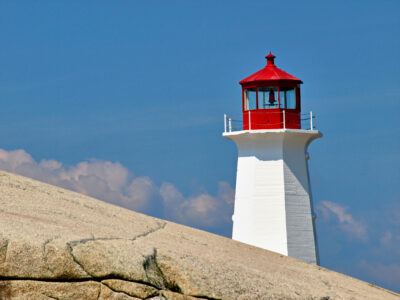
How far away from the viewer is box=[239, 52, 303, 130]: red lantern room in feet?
89.5

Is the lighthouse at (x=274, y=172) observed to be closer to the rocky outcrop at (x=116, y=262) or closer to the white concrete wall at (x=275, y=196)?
the white concrete wall at (x=275, y=196)

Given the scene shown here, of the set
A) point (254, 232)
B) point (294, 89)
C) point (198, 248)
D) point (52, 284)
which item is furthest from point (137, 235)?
point (294, 89)

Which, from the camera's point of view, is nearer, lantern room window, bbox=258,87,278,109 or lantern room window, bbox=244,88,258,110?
lantern room window, bbox=258,87,278,109

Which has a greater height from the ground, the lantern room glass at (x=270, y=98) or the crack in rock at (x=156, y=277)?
the lantern room glass at (x=270, y=98)

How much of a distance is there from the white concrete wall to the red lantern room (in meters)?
0.68

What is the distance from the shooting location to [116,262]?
10953 mm

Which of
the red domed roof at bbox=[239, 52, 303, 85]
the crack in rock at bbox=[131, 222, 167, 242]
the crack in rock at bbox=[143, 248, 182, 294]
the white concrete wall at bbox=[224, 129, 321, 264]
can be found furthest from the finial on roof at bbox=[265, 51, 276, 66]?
the crack in rock at bbox=[143, 248, 182, 294]

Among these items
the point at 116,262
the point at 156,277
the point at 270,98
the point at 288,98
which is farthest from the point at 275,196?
the point at 116,262

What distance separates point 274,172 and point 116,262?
1629 cm

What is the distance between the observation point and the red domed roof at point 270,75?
2765cm

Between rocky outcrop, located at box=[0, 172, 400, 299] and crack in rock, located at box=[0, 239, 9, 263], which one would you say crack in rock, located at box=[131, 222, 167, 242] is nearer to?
rocky outcrop, located at box=[0, 172, 400, 299]

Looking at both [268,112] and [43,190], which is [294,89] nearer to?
[268,112]

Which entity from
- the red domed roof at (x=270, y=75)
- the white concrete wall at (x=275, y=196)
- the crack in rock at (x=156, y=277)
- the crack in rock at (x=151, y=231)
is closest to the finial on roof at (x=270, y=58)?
the red domed roof at (x=270, y=75)

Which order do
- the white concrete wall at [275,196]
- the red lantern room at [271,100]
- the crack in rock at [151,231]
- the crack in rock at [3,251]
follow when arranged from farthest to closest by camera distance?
the red lantern room at [271,100]
the white concrete wall at [275,196]
the crack in rock at [151,231]
the crack in rock at [3,251]
